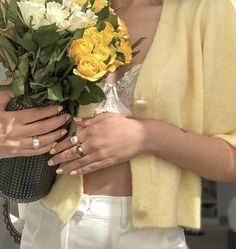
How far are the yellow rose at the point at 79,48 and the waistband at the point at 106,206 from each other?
0.95ft

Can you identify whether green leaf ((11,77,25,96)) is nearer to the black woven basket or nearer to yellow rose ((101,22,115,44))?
the black woven basket

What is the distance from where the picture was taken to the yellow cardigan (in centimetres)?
96

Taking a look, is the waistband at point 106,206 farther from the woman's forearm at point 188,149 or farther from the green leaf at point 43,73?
the green leaf at point 43,73

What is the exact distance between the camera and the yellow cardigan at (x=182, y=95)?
3.16 ft

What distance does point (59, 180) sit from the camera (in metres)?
1.04

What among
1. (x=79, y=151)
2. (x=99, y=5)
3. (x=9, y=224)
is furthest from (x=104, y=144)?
(x=9, y=224)

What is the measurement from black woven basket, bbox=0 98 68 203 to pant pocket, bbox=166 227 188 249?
0.27m

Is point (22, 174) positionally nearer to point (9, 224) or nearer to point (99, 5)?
point (99, 5)

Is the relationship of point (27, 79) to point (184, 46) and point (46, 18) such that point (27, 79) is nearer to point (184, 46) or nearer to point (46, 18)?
point (46, 18)

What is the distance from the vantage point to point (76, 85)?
886 mm

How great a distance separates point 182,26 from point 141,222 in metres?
0.39

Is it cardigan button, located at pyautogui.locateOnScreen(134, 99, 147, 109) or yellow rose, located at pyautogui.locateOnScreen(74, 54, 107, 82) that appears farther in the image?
cardigan button, located at pyautogui.locateOnScreen(134, 99, 147, 109)

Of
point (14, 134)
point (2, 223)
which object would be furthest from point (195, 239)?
point (14, 134)

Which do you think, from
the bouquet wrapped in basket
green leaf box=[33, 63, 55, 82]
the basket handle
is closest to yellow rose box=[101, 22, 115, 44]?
the bouquet wrapped in basket
